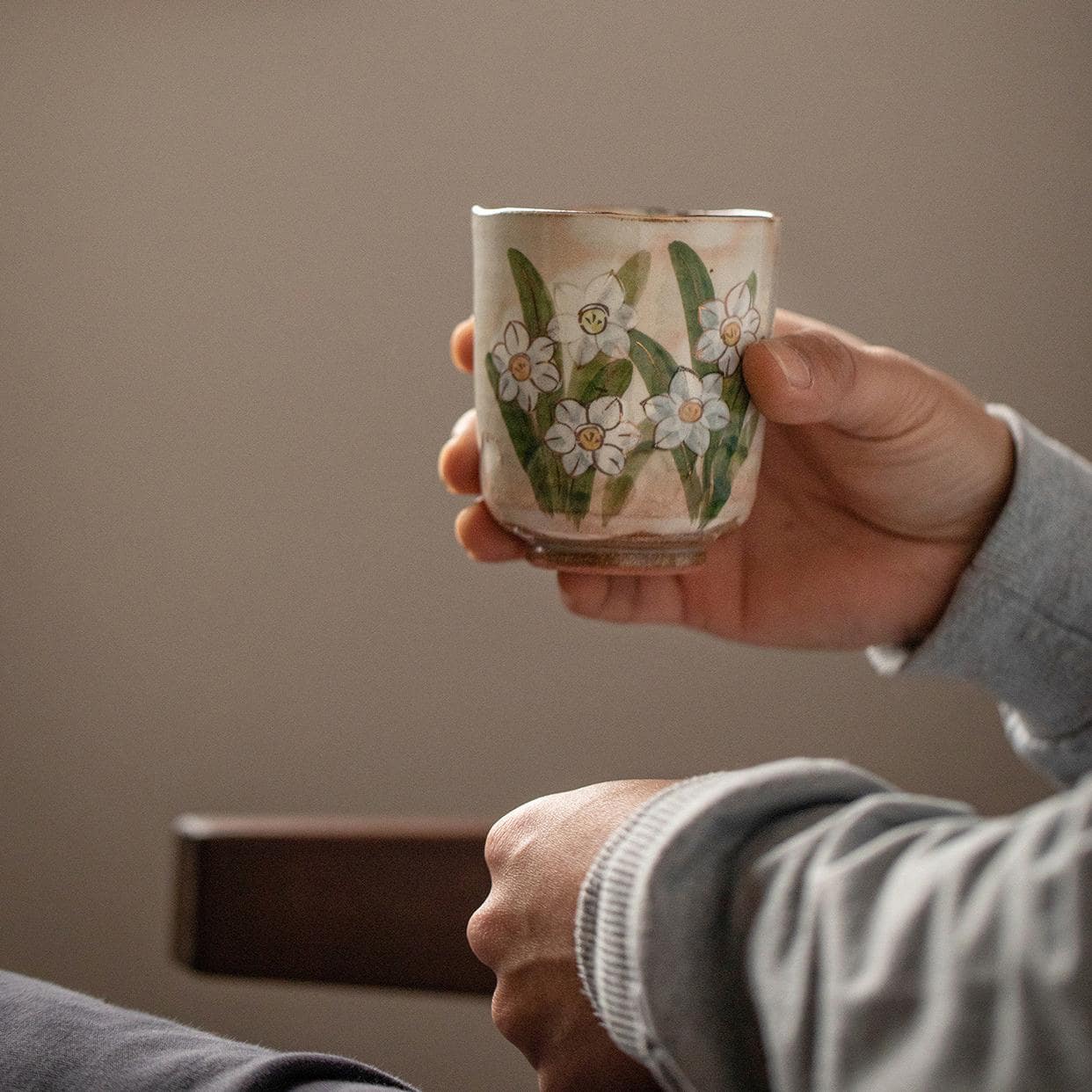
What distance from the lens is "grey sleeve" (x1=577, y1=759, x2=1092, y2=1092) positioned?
0.95ft

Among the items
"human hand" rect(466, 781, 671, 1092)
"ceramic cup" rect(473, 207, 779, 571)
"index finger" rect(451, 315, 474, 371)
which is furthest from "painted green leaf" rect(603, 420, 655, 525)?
"index finger" rect(451, 315, 474, 371)

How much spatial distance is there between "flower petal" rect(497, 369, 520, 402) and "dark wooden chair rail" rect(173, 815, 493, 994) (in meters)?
0.23

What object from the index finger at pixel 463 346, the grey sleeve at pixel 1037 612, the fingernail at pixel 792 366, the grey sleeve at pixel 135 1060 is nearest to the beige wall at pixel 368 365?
the index finger at pixel 463 346

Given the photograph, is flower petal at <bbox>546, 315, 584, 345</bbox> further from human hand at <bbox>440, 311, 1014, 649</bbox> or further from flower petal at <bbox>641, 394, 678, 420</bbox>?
human hand at <bbox>440, 311, 1014, 649</bbox>

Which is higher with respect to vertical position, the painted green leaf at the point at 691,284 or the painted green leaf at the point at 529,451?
the painted green leaf at the point at 691,284

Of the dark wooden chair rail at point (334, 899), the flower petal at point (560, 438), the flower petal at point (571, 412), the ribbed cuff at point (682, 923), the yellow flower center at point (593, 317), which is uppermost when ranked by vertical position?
the yellow flower center at point (593, 317)

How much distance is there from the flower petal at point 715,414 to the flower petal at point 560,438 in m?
0.06

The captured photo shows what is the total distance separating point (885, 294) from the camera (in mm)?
1310

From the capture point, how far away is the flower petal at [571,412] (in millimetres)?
556

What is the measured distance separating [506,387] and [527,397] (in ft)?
0.05

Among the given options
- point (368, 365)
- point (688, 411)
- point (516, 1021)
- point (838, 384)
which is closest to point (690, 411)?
point (688, 411)

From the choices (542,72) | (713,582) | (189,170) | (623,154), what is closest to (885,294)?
(623,154)

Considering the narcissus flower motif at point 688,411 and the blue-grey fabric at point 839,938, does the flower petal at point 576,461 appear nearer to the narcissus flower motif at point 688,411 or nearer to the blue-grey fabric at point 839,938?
the narcissus flower motif at point 688,411

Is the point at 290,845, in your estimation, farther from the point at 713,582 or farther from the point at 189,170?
the point at 189,170
